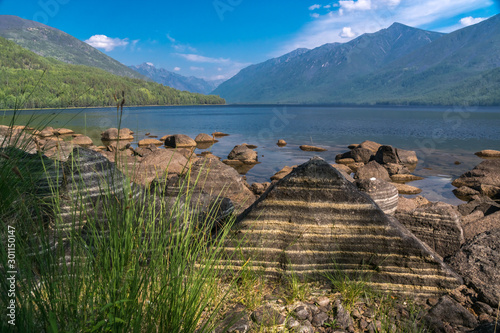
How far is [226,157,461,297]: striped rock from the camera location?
12.0ft

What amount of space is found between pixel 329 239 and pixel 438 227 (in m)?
2.39

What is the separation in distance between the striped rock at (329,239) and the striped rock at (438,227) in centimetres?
147

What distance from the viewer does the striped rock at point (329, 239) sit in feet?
12.0

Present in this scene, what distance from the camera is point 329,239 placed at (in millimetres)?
3877

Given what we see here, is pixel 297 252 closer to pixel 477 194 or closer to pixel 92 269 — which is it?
pixel 92 269

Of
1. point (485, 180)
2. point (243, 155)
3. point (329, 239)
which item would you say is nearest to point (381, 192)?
point (329, 239)

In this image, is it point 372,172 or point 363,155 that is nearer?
point 372,172

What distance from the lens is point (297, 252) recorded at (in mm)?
3918

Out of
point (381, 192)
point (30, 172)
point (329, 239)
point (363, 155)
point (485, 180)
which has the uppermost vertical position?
point (30, 172)

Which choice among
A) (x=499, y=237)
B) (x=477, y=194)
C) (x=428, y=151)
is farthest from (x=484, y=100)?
(x=499, y=237)

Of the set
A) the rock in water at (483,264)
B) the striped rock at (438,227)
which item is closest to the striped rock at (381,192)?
the striped rock at (438,227)

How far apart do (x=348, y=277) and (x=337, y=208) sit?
828 millimetres

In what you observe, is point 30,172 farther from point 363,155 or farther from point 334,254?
point 363,155

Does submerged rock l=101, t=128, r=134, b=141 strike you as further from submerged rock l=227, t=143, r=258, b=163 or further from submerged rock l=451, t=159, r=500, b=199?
submerged rock l=451, t=159, r=500, b=199
